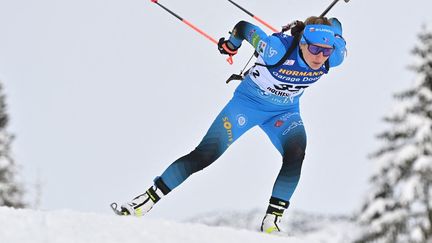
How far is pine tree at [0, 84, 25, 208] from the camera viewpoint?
22.6 meters

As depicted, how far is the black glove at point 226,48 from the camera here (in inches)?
251

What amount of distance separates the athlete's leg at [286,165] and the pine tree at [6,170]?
55.8ft

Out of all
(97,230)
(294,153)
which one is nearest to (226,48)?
(294,153)

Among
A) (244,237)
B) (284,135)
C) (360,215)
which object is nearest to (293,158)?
(284,135)

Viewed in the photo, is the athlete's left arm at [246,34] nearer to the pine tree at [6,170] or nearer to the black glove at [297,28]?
the black glove at [297,28]

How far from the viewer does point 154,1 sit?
7.37 meters

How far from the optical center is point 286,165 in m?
5.94

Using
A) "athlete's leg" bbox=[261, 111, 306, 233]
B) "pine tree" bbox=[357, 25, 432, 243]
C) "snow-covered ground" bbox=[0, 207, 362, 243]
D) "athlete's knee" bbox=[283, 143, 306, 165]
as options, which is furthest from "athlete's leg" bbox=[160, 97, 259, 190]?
"pine tree" bbox=[357, 25, 432, 243]

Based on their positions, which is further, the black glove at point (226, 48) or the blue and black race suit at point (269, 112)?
the black glove at point (226, 48)

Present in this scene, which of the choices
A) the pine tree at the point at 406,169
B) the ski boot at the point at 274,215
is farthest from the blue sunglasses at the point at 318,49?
the pine tree at the point at 406,169

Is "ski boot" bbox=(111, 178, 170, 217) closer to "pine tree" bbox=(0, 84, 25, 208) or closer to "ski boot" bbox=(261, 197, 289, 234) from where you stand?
"ski boot" bbox=(261, 197, 289, 234)

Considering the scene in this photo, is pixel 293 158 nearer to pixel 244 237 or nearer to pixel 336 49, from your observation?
pixel 336 49

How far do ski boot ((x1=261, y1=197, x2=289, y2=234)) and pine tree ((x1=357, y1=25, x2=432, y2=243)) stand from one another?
32.5 ft

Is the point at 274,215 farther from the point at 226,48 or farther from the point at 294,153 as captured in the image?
the point at 226,48
